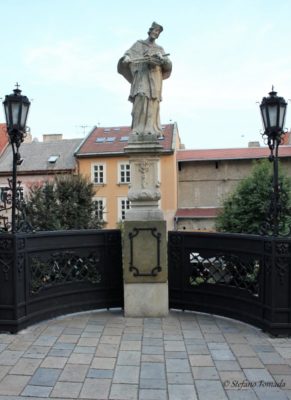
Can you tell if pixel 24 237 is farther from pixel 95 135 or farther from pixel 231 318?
pixel 95 135

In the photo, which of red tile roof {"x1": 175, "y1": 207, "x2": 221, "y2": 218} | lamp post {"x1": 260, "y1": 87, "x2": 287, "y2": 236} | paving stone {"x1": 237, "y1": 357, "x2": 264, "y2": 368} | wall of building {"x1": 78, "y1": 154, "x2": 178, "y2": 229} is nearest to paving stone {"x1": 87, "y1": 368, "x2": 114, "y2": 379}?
paving stone {"x1": 237, "y1": 357, "x2": 264, "y2": 368}

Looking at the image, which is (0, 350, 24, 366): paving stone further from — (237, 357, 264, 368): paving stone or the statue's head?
the statue's head

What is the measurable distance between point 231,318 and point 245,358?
4.87 feet

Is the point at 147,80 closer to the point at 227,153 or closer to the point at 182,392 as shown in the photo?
the point at 182,392

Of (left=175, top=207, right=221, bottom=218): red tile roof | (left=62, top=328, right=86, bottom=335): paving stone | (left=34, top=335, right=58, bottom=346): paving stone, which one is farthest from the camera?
(left=175, top=207, right=221, bottom=218): red tile roof

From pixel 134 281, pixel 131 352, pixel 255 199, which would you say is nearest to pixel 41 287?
pixel 134 281

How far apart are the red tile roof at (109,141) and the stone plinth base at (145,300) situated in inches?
1062

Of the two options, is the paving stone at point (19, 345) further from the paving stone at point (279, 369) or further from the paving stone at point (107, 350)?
the paving stone at point (279, 369)

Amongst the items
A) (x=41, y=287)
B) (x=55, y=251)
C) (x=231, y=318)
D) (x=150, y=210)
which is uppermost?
(x=150, y=210)

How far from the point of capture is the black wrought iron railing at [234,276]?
16.6 feet

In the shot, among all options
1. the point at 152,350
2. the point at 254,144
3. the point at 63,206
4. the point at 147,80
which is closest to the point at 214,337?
the point at 152,350

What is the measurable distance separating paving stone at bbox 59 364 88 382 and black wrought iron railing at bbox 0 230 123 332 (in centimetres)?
143

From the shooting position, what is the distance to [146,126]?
6.18m

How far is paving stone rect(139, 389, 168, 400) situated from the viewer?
3.45 m
